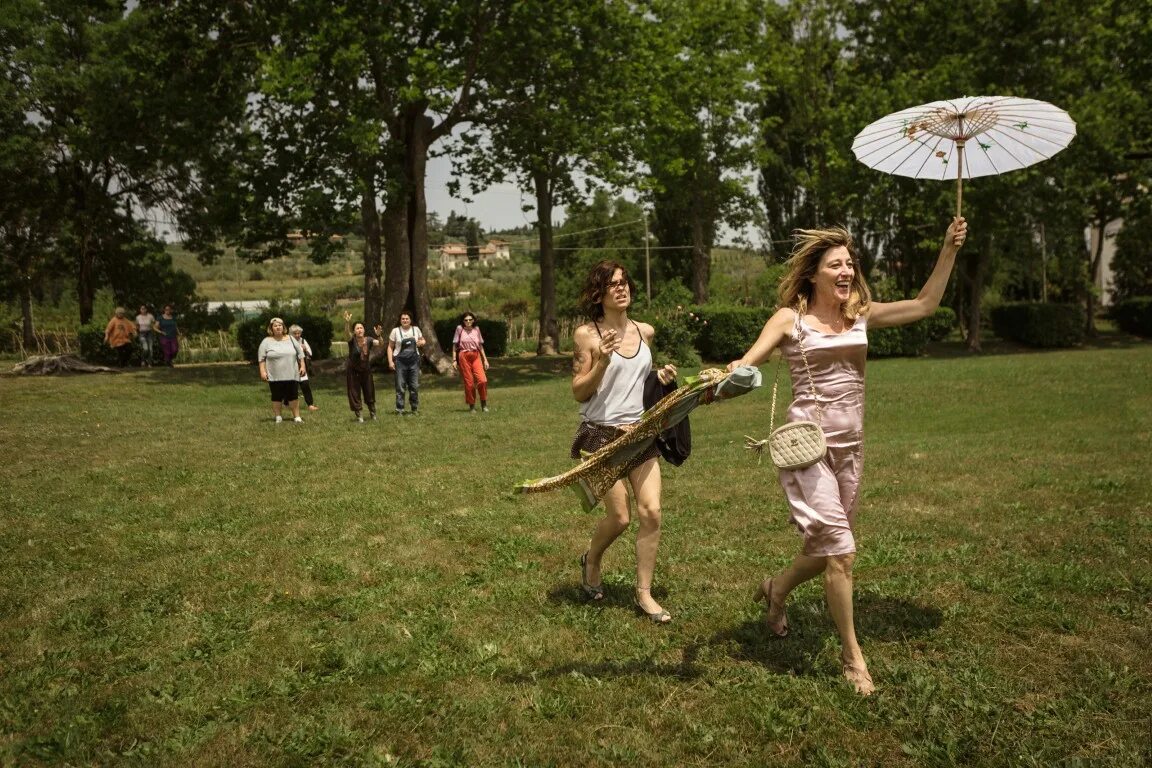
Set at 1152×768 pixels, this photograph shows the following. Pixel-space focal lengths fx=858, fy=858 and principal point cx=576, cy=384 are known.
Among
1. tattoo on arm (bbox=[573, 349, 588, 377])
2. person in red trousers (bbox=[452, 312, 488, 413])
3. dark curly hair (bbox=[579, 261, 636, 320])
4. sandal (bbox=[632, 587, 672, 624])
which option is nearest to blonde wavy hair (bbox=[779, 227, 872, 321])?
dark curly hair (bbox=[579, 261, 636, 320])

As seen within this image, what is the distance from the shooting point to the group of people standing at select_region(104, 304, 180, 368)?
Result: 2841 centimetres

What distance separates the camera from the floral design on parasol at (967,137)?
5.04m

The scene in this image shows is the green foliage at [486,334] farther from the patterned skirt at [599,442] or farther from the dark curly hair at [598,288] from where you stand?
the dark curly hair at [598,288]

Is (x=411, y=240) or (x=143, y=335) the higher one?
(x=411, y=240)

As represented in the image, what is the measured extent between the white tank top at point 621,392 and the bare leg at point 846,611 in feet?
5.19

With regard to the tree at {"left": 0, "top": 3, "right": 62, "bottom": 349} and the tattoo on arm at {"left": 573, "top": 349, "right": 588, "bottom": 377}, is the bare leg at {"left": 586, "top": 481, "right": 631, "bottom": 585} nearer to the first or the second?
the tattoo on arm at {"left": 573, "top": 349, "right": 588, "bottom": 377}

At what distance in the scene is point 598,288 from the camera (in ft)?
17.6

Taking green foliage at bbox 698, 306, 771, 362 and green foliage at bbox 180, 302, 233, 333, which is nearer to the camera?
green foliage at bbox 698, 306, 771, 362

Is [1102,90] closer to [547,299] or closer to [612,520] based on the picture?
[547,299]

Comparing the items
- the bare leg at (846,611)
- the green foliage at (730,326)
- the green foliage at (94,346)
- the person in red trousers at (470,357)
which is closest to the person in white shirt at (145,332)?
the green foliage at (94,346)

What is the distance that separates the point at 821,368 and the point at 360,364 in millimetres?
12868

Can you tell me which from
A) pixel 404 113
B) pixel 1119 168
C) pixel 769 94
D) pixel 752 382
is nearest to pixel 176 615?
pixel 752 382

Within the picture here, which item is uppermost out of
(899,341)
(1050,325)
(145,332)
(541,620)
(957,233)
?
(957,233)

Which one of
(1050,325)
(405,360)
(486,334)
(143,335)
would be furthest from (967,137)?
(1050,325)
